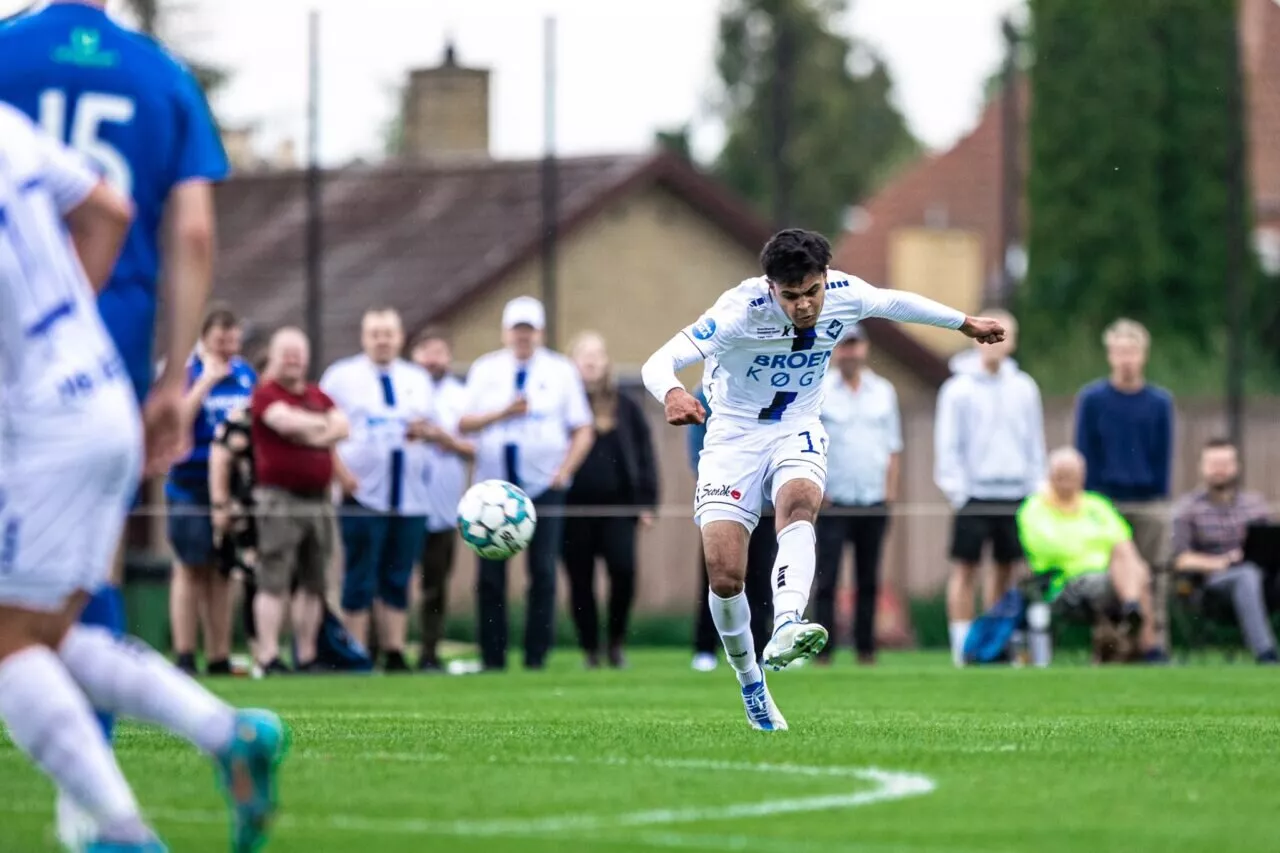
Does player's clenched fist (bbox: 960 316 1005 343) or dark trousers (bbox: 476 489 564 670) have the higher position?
player's clenched fist (bbox: 960 316 1005 343)

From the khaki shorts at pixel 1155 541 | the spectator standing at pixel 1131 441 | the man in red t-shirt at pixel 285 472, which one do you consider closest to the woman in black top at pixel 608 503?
the man in red t-shirt at pixel 285 472

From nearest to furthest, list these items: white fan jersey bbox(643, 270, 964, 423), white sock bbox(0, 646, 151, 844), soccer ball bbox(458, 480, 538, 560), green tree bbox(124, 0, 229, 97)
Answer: white sock bbox(0, 646, 151, 844) < white fan jersey bbox(643, 270, 964, 423) < soccer ball bbox(458, 480, 538, 560) < green tree bbox(124, 0, 229, 97)

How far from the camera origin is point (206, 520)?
15367 millimetres

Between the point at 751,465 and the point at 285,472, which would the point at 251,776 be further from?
the point at 285,472

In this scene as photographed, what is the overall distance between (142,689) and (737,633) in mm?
4202

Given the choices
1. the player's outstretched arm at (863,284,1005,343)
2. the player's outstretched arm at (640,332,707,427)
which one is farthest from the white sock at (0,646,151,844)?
the player's outstretched arm at (863,284,1005,343)

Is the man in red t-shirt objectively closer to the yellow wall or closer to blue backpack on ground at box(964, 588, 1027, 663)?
blue backpack on ground at box(964, 588, 1027, 663)

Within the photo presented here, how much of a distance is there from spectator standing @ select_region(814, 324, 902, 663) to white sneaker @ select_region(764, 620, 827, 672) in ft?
25.7

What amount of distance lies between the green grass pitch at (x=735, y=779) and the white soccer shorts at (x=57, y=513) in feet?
2.48

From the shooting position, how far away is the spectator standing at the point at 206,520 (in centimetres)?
1526

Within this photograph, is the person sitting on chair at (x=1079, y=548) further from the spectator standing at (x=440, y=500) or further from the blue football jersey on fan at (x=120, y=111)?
the blue football jersey on fan at (x=120, y=111)

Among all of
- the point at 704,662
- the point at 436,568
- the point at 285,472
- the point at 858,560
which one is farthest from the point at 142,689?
the point at 858,560

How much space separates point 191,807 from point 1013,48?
1895 cm

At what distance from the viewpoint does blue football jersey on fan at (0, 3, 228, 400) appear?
646 centimetres
